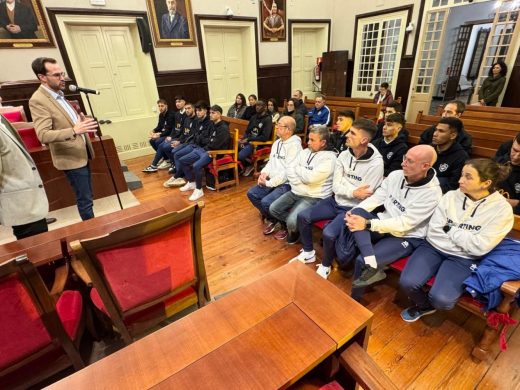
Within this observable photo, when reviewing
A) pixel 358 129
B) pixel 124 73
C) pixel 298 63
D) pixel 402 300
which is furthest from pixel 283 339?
pixel 298 63

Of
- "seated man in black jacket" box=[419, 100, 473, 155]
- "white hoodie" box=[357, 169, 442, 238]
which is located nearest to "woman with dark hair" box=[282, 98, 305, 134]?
"seated man in black jacket" box=[419, 100, 473, 155]

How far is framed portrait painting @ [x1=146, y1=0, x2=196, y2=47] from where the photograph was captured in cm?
477

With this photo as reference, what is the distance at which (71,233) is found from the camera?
145 cm

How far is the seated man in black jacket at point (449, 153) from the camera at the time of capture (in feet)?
7.10

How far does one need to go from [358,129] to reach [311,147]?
1.47ft

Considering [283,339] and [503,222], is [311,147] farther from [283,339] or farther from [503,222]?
[283,339]

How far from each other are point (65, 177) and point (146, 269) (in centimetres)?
285

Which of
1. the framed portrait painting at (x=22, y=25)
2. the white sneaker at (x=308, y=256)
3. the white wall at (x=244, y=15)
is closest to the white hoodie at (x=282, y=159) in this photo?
the white sneaker at (x=308, y=256)

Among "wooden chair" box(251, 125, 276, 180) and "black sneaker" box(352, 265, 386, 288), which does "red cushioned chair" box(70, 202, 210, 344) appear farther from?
"wooden chair" box(251, 125, 276, 180)

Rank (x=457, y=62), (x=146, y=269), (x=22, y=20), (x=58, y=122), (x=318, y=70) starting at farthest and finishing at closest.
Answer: (x=457, y=62) < (x=318, y=70) < (x=22, y=20) < (x=58, y=122) < (x=146, y=269)

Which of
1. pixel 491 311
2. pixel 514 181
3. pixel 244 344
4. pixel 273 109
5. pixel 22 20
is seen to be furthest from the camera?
pixel 273 109

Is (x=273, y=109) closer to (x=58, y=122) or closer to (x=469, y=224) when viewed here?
(x=58, y=122)

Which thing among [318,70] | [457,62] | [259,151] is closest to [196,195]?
[259,151]

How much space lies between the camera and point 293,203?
2.51 m
